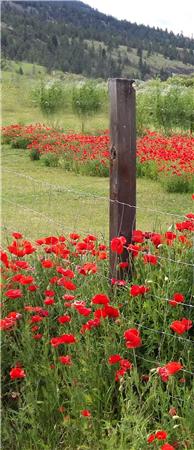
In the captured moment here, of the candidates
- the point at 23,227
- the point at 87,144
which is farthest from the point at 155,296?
the point at 87,144

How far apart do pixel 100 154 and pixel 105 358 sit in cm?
1242

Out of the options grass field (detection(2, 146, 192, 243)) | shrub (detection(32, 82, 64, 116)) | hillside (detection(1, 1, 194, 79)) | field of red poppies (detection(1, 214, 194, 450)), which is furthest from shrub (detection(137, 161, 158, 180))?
hillside (detection(1, 1, 194, 79))

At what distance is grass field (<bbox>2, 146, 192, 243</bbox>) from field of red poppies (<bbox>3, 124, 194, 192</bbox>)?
34cm

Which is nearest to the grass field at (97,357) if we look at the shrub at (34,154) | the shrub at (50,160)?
the shrub at (50,160)

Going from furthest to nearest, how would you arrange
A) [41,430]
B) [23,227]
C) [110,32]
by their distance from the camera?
[110,32]
[23,227]
[41,430]

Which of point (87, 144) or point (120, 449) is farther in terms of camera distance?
point (87, 144)

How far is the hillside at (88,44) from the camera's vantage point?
346 ft

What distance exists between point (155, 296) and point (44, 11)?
174 meters

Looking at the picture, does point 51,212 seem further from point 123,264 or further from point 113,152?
point 123,264

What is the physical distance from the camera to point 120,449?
243 cm

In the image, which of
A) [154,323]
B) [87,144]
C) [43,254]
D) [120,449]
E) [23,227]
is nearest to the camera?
[120,449]

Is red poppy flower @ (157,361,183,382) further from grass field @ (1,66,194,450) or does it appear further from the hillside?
the hillside

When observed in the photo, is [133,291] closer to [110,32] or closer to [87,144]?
[87,144]

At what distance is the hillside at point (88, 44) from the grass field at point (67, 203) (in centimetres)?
8610
